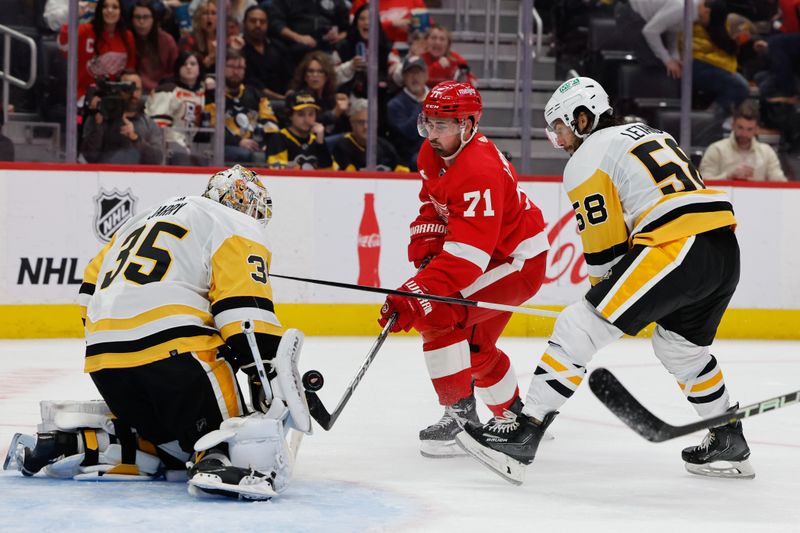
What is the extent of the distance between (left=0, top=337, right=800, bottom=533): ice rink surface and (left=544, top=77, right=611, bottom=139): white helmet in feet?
3.20

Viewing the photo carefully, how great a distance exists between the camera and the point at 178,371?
293 centimetres

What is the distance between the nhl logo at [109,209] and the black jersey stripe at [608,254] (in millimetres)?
3596

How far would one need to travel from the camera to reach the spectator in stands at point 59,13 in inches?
258

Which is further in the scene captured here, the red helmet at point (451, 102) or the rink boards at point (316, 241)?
the rink boards at point (316, 241)

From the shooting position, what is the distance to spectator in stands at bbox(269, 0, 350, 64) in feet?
23.4

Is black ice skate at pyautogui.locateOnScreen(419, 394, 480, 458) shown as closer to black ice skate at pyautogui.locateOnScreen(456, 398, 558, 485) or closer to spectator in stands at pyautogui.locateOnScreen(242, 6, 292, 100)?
black ice skate at pyautogui.locateOnScreen(456, 398, 558, 485)

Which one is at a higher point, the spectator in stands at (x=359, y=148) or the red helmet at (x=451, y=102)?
the red helmet at (x=451, y=102)

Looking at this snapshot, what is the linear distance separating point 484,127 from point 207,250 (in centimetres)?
462

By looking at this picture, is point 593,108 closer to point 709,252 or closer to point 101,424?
point 709,252

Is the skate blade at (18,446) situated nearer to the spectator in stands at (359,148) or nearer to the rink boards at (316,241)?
the rink boards at (316,241)

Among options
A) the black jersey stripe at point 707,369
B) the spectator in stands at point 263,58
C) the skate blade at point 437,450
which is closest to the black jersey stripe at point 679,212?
the black jersey stripe at point 707,369

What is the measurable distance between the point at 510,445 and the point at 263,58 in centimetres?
428

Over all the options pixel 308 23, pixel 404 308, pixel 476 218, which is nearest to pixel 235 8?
pixel 308 23

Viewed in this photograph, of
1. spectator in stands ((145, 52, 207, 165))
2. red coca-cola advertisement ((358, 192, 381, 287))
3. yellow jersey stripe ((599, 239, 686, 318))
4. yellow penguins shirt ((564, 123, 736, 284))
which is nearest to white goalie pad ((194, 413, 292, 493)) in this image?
yellow jersey stripe ((599, 239, 686, 318))
